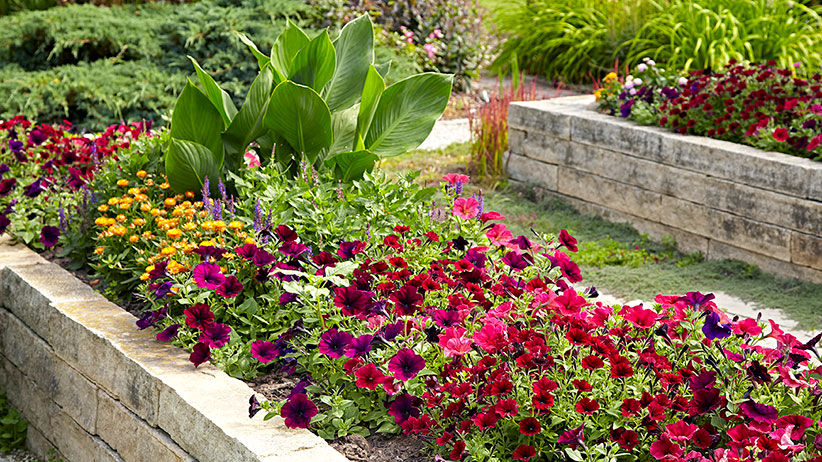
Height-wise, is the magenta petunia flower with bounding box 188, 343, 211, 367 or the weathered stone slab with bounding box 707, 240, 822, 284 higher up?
the magenta petunia flower with bounding box 188, 343, 211, 367

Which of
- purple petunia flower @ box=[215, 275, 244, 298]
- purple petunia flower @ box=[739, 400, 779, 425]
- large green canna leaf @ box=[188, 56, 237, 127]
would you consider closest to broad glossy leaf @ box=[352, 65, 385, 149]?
large green canna leaf @ box=[188, 56, 237, 127]

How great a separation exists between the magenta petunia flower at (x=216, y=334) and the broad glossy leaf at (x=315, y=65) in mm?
1192

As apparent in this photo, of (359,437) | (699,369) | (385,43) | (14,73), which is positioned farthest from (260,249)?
(385,43)

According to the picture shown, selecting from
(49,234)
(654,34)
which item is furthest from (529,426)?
(654,34)

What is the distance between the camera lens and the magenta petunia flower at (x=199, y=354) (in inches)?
91.5

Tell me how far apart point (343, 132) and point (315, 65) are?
0.33 m

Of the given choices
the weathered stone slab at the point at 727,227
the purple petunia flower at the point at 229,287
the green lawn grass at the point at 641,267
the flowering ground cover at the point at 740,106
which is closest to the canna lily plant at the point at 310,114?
the purple petunia flower at the point at 229,287

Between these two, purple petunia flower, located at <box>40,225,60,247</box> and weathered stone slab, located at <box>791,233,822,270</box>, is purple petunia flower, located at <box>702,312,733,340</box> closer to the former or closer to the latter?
weathered stone slab, located at <box>791,233,822,270</box>

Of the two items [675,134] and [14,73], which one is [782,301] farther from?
[14,73]

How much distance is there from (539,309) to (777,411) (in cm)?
59

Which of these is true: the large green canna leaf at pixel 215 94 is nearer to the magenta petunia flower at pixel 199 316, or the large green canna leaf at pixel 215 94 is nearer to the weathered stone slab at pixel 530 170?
the magenta petunia flower at pixel 199 316

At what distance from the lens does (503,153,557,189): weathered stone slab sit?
5.41 m

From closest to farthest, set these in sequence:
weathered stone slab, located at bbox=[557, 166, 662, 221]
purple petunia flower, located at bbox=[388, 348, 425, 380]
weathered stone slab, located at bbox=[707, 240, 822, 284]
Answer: purple petunia flower, located at bbox=[388, 348, 425, 380]
weathered stone slab, located at bbox=[707, 240, 822, 284]
weathered stone slab, located at bbox=[557, 166, 662, 221]

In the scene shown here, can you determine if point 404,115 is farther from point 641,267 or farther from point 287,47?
point 641,267
